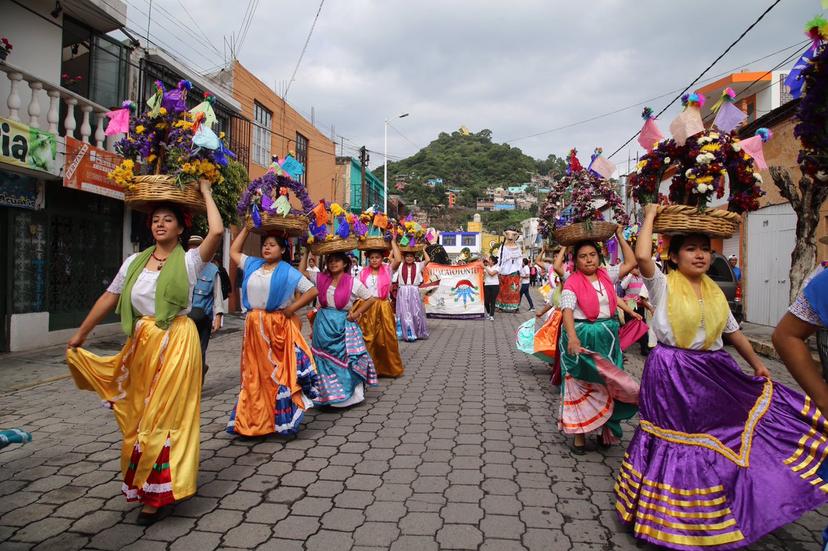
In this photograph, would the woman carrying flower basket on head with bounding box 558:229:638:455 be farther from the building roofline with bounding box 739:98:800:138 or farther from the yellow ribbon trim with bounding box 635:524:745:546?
the building roofline with bounding box 739:98:800:138

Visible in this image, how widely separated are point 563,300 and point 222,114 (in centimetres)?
1379

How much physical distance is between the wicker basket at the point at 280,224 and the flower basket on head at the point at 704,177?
2796mm

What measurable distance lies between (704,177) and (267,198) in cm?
336

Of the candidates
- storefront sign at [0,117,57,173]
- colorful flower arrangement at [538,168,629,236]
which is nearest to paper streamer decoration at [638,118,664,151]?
colorful flower arrangement at [538,168,629,236]

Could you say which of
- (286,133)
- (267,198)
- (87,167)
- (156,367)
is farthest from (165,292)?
(286,133)

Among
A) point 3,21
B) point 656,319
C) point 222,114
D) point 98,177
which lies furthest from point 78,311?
point 656,319

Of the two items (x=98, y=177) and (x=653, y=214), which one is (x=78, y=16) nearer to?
(x=98, y=177)

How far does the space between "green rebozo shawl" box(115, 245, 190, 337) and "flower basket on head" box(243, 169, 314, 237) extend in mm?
1340

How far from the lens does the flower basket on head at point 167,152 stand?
320cm

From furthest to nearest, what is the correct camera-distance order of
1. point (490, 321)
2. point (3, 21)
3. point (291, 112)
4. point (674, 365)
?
point (291, 112), point (490, 321), point (3, 21), point (674, 365)

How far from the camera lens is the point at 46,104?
31.3ft

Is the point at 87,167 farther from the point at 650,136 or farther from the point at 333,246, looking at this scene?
the point at 650,136

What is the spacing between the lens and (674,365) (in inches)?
119

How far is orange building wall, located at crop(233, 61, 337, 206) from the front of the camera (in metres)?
16.6
